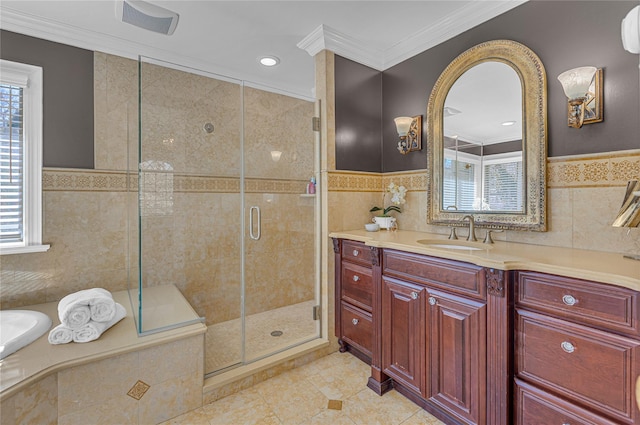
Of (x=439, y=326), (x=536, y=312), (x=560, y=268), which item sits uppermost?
(x=560, y=268)

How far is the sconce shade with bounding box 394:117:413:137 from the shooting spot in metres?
2.35

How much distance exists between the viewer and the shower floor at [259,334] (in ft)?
6.77

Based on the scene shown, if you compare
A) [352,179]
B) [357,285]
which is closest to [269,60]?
[352,179]

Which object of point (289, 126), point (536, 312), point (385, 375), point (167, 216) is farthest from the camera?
point (289, 126)

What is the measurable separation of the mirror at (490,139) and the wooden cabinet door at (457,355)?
0.75 metres

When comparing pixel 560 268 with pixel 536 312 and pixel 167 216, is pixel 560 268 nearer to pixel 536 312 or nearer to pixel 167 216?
pixel 536 312

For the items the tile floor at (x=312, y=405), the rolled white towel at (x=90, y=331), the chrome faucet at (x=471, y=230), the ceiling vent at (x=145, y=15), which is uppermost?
the ceiling vent at (x=145, y=15)

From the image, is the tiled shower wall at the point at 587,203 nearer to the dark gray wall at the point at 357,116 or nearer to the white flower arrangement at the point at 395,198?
the white flower arrangement at the point at 395,198

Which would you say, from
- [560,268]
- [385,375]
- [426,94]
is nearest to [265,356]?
[385,375]

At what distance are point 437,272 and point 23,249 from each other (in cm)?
270

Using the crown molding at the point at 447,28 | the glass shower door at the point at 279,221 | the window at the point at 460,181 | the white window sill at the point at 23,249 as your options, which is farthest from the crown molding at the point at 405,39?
the white window sill at the point at 23,249

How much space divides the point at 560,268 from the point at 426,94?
5.52 feet

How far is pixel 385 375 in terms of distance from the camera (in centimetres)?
189

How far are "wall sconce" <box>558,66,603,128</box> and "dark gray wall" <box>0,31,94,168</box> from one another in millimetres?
3154
